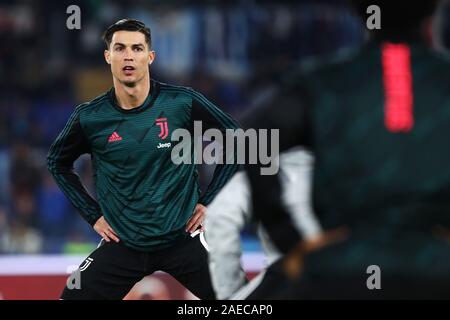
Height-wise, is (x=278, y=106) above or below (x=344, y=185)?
above

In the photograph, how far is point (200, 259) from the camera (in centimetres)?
546

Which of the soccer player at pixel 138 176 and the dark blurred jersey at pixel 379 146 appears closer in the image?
the dark blurred jersey at pixel 379 146

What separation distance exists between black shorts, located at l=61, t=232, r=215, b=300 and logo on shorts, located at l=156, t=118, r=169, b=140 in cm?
57

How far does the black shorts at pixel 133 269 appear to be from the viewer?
5426 millimetres

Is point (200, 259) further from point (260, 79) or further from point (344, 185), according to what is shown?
point (260, 79)

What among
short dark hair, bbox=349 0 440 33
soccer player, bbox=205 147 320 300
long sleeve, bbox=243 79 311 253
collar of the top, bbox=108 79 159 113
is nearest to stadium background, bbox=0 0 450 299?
collar of the top, bbox=108 79 159 113

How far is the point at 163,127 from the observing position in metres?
5.46

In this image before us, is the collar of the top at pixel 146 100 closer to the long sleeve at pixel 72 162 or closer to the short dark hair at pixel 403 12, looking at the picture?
the long sleeve at pixel 72 162

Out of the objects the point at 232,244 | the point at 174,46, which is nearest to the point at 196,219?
the point at 232,244

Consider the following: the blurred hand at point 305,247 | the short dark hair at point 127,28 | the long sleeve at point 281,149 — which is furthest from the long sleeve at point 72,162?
the blurred hand at point 305,247

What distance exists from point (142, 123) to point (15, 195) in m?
5.91

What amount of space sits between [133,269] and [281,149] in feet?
9.33

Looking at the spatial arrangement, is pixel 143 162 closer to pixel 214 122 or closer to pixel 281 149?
pixel 214 122

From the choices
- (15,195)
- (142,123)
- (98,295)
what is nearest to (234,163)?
(142,123)
